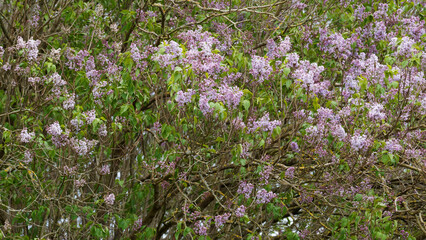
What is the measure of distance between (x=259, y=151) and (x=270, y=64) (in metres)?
1.22

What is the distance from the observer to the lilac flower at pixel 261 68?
489 centimetres

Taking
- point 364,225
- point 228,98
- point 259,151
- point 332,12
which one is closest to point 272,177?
point 259,151

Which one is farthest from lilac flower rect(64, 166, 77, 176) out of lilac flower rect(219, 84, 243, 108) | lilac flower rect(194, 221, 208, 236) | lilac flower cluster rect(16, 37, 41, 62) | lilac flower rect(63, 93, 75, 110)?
lilac flower rect(219, 84, 243, 108)

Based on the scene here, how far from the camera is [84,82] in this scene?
18.1ft

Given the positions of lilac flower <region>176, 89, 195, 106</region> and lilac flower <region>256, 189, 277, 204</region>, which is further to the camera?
lilac flower <region>256, 189, 277, 204</region>

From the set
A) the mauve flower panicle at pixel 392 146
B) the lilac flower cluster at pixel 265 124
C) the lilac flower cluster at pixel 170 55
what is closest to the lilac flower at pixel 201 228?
the lilac flower cluster at pixel 265 124

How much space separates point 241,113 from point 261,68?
40 centimetres

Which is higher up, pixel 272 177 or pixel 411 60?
pixel 411 60

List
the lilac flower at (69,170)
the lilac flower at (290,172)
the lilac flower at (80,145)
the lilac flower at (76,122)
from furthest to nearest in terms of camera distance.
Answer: the lilac flower at (69,170) → the lilac flower at (290,172) → the lilac flower at (80,145) → the lilac flower at (76,122)

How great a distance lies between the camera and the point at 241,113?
489cm

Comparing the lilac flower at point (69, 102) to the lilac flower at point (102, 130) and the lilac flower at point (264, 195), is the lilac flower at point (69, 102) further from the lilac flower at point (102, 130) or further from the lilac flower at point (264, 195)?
the lilac flower at point (264, 195)

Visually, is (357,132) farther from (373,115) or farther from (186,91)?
(186,91)

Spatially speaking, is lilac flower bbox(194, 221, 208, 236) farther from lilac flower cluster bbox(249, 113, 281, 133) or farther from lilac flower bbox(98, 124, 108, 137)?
lilac flower bbox(98, 124, 108, 137)

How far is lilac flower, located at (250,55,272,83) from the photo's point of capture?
4895 millimetres
